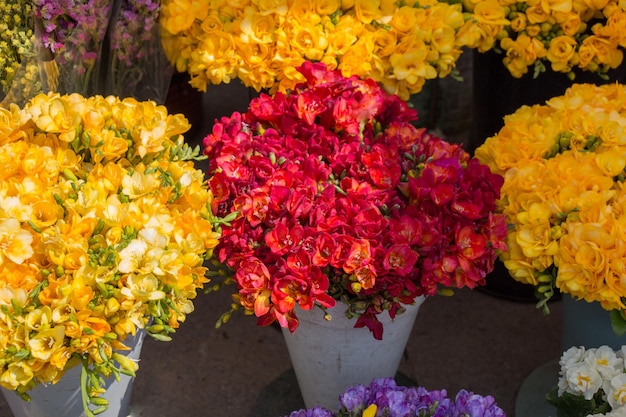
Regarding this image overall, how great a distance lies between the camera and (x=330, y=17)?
2.03m

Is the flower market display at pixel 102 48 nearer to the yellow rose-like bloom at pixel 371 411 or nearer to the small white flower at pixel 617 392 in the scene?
the yellow rose-like bloom at pixel 371 411

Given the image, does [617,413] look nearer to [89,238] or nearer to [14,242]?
[89,238]

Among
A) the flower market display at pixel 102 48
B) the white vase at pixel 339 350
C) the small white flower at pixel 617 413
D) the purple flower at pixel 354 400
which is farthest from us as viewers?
the flower market display at pixel 102 48

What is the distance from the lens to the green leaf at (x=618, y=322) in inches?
62.6

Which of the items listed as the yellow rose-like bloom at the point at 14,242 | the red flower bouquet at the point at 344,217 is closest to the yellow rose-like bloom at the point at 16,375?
the yellow rose-like bloom at the point at 14,242

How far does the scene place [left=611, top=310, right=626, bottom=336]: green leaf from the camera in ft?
5.22

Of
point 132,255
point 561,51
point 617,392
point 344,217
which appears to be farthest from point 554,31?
point 132,255

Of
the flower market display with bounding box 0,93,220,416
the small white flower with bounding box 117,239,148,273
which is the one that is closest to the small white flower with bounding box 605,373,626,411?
the flower market display with bounding box 0,93,220,416

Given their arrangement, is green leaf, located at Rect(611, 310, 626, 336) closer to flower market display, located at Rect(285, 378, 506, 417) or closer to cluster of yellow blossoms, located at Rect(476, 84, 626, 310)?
cluster of yellow blossoms, located at Rect(476, 84, 626, 310)

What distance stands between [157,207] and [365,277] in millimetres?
449

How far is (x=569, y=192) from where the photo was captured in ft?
5.39

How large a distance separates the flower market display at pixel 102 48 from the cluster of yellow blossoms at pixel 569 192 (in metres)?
1.00

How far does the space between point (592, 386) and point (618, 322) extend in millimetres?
151

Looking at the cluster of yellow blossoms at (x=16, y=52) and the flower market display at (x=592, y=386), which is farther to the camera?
the cluster of yellow blossoms at (x=16, y=52)
